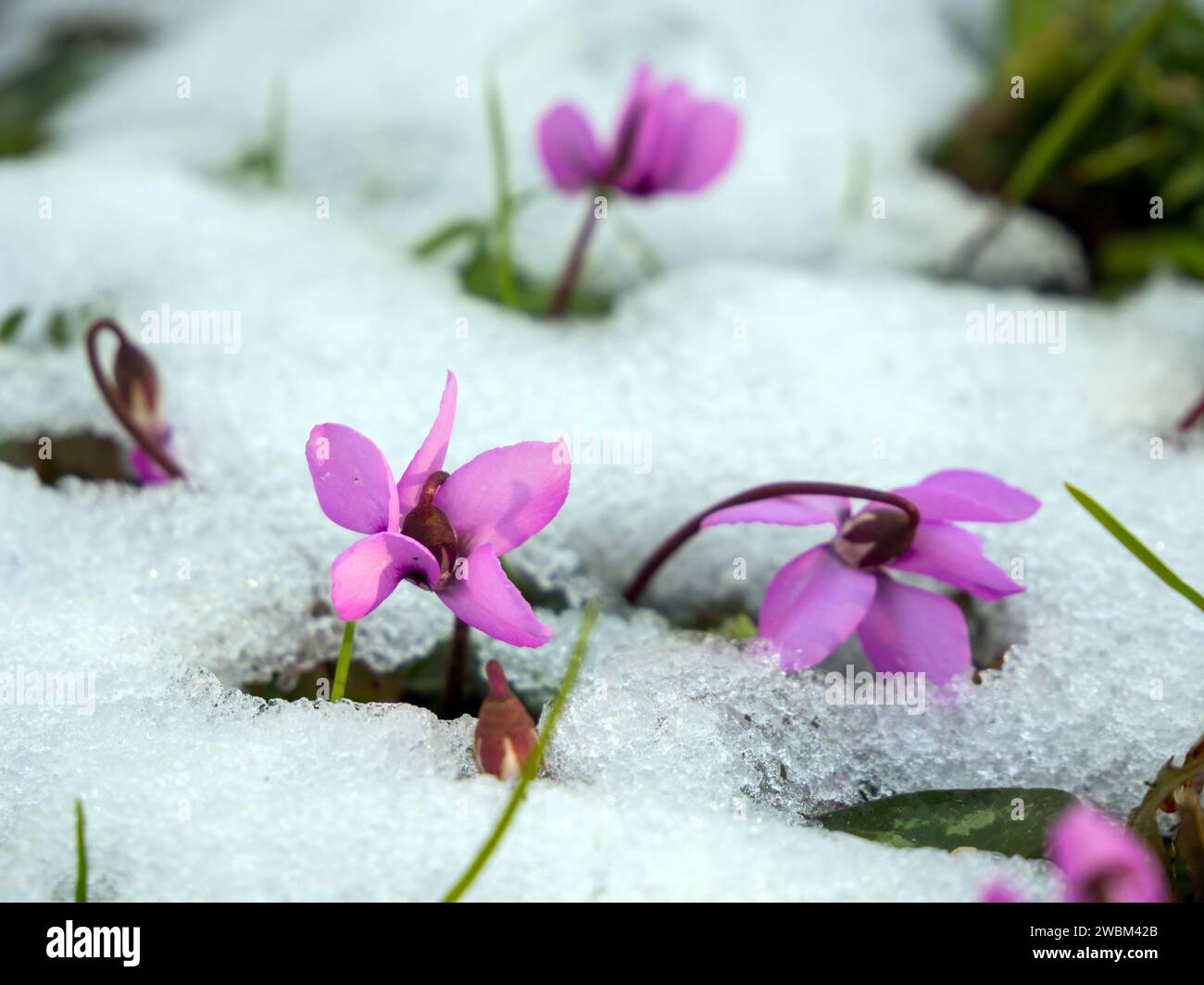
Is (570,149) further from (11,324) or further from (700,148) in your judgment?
(11,324)

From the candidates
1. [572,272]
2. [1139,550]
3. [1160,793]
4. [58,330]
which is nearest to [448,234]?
[572,272]

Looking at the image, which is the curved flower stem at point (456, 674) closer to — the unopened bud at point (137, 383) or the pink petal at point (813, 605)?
the pink petal at point (813, 605)

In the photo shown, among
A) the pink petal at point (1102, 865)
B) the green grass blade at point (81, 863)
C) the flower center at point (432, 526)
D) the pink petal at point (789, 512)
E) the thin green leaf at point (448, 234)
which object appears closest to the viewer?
the pink petal at point (1102, 865)

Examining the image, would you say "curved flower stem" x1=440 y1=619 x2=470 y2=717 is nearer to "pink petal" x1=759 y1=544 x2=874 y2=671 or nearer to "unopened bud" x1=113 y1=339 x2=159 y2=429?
"pink petal" x1=759 y1=544 x2=874 y2=671

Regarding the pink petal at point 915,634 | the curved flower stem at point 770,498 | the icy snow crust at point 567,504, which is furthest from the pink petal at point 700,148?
the pink petal at point 915,634

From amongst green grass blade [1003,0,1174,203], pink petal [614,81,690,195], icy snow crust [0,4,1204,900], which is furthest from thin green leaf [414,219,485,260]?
green grass blade [1003,0,1174,203]

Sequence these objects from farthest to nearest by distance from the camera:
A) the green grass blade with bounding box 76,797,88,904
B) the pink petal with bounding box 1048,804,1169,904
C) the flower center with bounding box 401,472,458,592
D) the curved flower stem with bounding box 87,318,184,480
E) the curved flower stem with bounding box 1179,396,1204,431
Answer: the curved flower stem with bounding box 1179,396,1204,431 → the curved flower stem with bounding box 87,318,184,480 → the flower center with bounding box 401,472,458,592 → the green grass blade with bounding box 76,797,88,904 → the pink petal with bounding box 1048,804,1169,904
